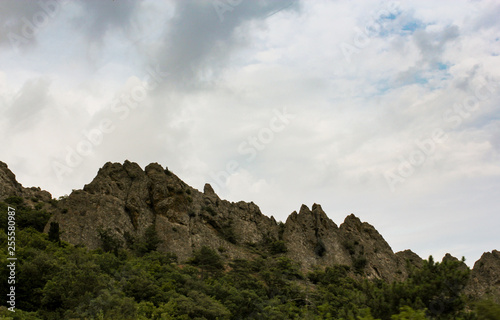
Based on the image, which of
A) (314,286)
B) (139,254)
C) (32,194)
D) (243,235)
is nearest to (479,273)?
(314,286)

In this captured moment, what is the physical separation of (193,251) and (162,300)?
2378cm

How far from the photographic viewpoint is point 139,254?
206 ft

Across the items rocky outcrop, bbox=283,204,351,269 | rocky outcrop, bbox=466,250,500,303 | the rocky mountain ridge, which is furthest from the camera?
rocky outcrop, bbox=466,250,500,303

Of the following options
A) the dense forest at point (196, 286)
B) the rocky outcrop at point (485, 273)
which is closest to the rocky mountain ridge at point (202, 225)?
the rocky outcrop at point (485, 273)

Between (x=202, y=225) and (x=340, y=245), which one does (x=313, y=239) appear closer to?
(x=340, y=245)

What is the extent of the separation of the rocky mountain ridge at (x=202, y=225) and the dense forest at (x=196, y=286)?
2.58 metres

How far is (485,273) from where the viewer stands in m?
85.4

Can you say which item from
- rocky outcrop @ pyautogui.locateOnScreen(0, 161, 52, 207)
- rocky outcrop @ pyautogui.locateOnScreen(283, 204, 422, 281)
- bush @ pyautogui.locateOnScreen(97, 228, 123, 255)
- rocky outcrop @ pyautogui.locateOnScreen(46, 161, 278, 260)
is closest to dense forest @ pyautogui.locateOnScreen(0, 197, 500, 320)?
bush @ pyautogui.locateOnScreen(97, 228, 123, 255)

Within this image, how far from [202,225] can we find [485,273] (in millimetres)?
58571

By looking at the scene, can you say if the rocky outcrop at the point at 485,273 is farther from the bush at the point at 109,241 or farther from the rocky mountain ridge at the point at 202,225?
the bush at the point at 109,241

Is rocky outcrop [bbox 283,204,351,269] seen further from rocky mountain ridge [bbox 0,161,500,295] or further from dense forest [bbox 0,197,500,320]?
dense forest [bbox 0,197,500,320]

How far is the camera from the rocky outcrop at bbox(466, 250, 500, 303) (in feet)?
266

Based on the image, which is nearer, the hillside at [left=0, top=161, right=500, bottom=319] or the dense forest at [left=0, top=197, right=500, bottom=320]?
the dense forest at [left=0, top=197, right=500, bottom=320]

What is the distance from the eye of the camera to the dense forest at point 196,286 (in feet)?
78.2
